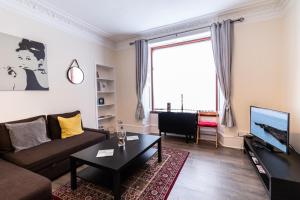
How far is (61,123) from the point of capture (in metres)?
2.72

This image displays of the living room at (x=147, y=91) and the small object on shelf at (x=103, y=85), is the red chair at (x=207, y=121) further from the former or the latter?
the small object on shelf at (x=103, y=85)

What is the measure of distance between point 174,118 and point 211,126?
32.6 inches

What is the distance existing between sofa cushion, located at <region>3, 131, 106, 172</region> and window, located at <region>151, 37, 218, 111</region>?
228cm

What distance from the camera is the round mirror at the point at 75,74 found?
3.23 metres

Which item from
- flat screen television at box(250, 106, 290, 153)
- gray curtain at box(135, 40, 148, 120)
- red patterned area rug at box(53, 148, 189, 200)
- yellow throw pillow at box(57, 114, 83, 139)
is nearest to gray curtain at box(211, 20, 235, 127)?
flat screen television at box(250, 106, 290, 153)

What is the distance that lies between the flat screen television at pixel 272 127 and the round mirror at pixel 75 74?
11.3ft

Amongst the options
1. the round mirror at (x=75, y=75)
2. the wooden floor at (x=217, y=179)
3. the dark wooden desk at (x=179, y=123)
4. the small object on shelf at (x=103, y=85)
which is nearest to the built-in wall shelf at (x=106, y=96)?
the small object on shelf at (x=103, y=85)

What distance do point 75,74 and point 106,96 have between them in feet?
4.23

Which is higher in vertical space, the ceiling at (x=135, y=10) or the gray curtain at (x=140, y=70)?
the ceiling at (x=135, y=10)

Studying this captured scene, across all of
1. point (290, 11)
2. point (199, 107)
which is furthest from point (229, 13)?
point (199, 107)

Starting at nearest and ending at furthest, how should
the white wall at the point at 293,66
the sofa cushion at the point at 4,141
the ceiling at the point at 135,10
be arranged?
1. the sofa cushion at the point at 4,141
2. the white wall at the point at 293,66
3. the ceiling at the point at 135,10

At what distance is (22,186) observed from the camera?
4.43 ft

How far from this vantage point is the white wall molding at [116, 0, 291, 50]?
2697 mm

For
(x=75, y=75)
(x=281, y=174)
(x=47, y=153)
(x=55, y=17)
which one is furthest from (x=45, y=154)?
(x=281, y=174)
